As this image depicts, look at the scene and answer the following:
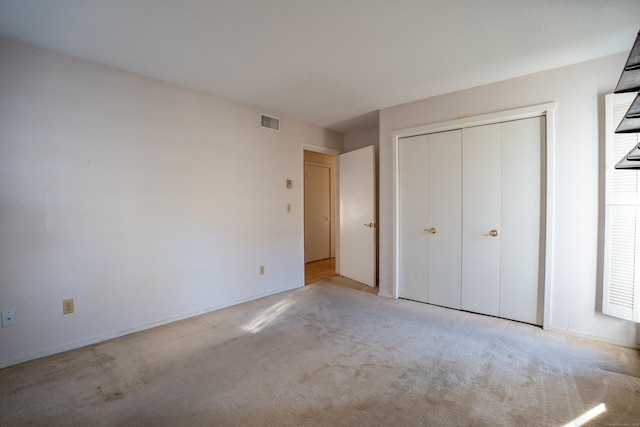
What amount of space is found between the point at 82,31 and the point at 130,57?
0.37 m

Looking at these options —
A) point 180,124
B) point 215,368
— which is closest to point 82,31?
point 180,124

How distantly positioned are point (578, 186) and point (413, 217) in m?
1.55

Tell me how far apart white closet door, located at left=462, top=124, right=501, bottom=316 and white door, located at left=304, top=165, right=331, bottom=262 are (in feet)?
11.1

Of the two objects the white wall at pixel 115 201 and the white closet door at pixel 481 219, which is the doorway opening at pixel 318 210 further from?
the white closet door at pixel 481 219

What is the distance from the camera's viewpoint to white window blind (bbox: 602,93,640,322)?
2.22 metres

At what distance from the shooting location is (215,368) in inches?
81.7

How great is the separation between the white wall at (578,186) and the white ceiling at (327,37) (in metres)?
0.17

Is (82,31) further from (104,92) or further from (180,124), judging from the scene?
(180,124)

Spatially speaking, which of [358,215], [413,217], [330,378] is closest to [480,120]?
[413,217]

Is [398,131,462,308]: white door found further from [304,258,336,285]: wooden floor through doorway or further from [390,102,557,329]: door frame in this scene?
[304,258,336,285]: wooden floor through doorway

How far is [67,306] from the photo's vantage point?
2.33m

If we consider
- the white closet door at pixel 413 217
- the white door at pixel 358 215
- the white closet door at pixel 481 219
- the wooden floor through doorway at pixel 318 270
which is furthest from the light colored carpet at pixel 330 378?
the wooden floor through doorway at pixel 318 270

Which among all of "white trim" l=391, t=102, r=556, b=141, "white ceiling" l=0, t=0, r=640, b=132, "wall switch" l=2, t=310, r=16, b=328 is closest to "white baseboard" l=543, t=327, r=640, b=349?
"white trim" l=391, t=102, r=556, b=141

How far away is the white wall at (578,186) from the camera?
94.7 inches
